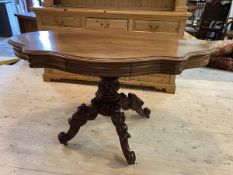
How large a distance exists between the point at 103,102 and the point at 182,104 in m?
0.92

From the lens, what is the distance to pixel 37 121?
161cm

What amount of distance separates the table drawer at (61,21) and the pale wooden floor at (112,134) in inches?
24.5

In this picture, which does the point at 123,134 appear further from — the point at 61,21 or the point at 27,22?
the point at 27,22

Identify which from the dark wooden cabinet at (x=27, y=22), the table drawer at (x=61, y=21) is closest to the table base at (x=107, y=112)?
the table drawer at (x=61, y=21)

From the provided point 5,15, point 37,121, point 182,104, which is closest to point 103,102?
point 37,121

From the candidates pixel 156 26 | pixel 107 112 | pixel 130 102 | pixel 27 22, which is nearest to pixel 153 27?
pixel 156 26

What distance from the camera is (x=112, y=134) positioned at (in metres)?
1.49

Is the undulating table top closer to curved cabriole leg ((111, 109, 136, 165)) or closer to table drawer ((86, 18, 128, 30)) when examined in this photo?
curved cabriole leg ((111, 109, 136, 165))

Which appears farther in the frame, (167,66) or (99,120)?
(99,120)

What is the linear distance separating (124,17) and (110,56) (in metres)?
1.18

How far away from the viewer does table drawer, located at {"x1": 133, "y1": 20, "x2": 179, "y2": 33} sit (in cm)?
185

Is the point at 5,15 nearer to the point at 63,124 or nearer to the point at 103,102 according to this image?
the point at 63,124

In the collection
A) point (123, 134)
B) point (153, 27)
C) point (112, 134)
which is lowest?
point (112, 134)

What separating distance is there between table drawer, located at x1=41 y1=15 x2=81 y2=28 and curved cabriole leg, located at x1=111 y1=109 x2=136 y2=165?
1.17 m
